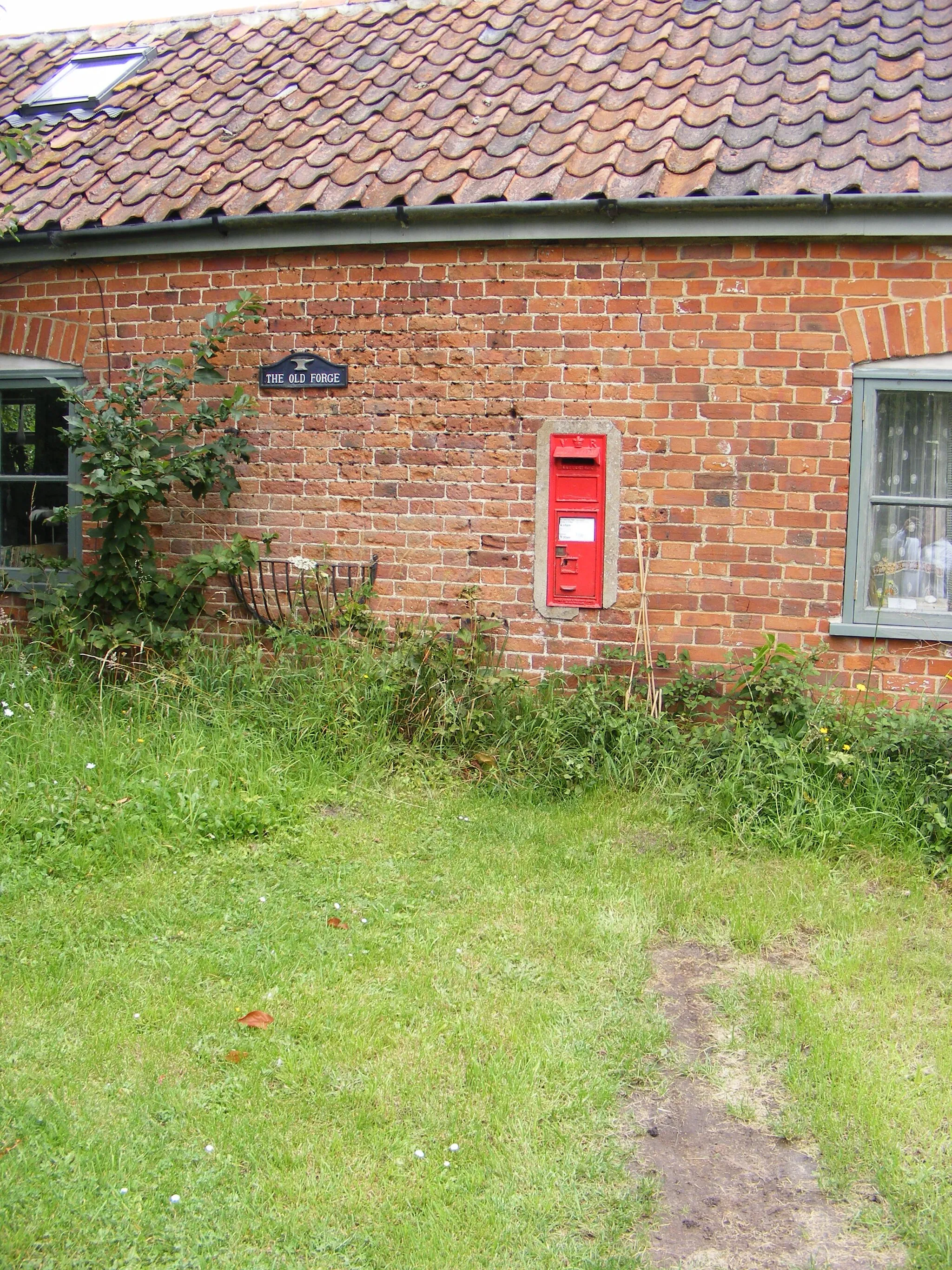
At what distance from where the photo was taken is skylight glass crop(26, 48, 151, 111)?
877 cm

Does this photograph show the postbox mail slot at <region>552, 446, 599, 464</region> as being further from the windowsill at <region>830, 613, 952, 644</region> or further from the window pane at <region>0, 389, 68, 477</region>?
the window pane at <region>0, 389, 68, 477</region>

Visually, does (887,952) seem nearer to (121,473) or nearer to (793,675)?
(793,675)

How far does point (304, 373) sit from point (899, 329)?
344cm

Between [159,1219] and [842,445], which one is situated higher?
[842,445]

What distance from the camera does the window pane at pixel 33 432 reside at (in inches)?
313

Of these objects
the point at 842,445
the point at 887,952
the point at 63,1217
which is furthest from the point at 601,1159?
the point at 842,445

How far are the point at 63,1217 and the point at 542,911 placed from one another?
7.13ft

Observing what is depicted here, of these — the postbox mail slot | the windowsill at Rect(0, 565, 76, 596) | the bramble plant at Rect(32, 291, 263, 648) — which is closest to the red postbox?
the postbox mail slot

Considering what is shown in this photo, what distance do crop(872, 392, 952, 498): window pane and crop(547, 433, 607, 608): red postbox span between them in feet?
4.89

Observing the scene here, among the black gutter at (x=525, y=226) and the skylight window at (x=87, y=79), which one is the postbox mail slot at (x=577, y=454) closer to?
the black gutter at (x=525, y=226)

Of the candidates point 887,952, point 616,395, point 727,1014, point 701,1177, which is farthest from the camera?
point 616,395

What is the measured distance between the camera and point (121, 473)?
6695 mm

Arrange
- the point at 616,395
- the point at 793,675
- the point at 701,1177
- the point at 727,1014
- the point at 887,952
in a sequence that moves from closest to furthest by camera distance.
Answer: the point at 701,1177 → the point at 727,1014 → the point at 887,952 → the point at 793,675 → the point at 616,395

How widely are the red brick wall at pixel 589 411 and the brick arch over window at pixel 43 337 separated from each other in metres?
0.78
